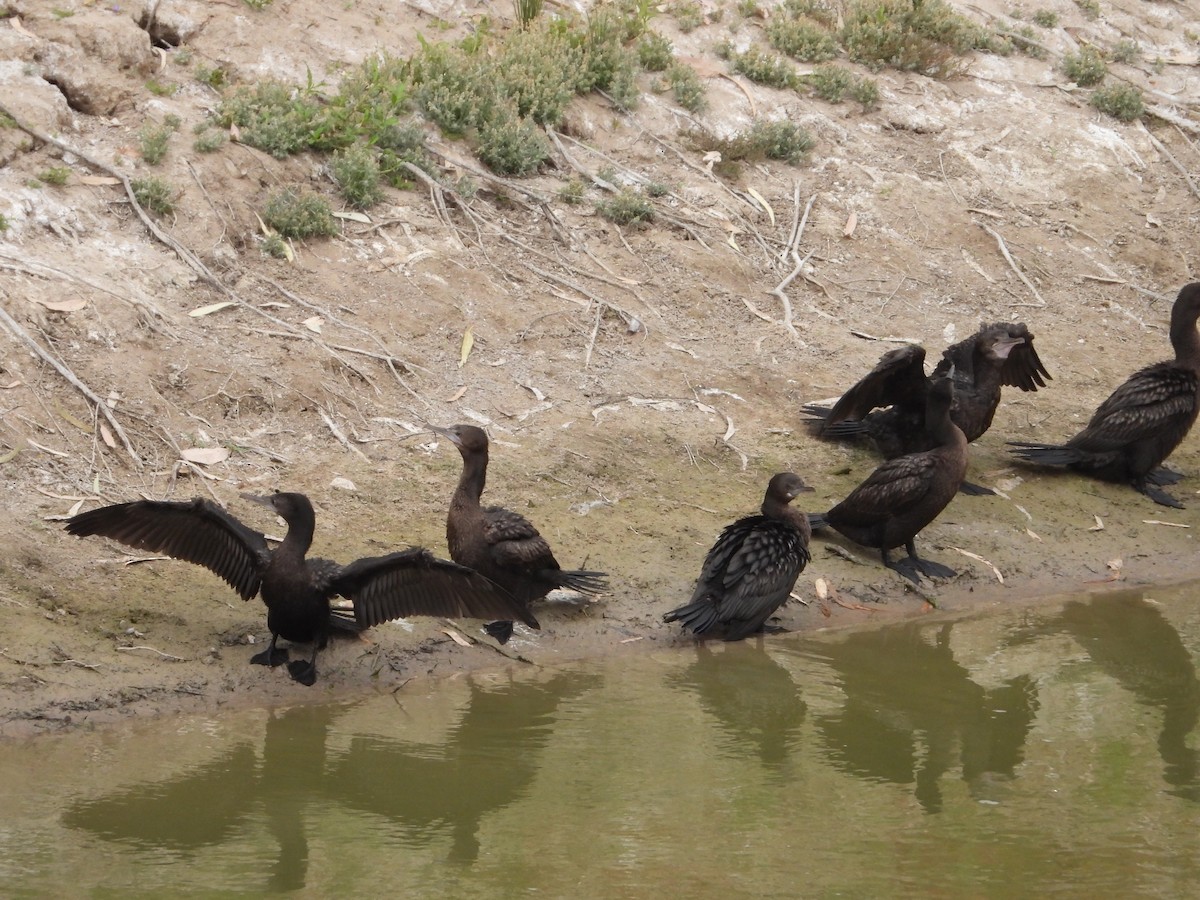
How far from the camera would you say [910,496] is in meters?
8.91

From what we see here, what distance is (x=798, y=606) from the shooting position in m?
8.75

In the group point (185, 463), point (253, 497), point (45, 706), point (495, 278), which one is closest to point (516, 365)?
point (495, 278)

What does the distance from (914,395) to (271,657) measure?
4.91 meters

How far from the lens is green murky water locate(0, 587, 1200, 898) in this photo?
554 cm

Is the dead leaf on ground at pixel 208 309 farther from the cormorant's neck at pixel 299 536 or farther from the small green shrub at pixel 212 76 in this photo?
the cormorant's neck at pixel 299 536

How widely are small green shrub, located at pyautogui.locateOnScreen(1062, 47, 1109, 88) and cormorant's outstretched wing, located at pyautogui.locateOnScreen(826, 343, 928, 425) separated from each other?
7.02 m

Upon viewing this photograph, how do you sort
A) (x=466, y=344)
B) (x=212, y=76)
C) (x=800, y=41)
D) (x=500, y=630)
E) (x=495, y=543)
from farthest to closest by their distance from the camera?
1. (x=800, y=41)
2. (x=212, y=76)
3. (x=466, y=344)
4. (x=500, y=630)
5. (x=495, y=543)

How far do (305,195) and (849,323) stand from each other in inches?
173

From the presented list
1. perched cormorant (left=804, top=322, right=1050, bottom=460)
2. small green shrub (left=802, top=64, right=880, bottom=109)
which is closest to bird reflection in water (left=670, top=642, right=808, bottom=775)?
perched cormorant (left=804, top=322, right=1050, bottom=460)

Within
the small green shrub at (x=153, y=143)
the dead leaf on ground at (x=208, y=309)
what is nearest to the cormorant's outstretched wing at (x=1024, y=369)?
the dead leaf on ground at (x=208, y=309)

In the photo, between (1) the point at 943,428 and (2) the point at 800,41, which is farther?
(2) the point at 800,41

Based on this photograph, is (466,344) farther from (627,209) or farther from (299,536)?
(299,536)

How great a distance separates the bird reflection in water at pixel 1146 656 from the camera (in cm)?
715

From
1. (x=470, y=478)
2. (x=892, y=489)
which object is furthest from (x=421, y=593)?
(x=892, y=489)
